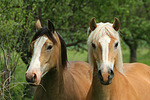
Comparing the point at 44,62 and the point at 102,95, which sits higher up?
the point at 44,62

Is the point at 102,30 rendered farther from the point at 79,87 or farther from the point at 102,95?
the point at 79,87

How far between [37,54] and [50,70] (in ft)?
1.56

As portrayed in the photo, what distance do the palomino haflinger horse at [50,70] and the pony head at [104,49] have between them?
1.47 ft

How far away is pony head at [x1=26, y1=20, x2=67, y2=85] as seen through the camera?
3.35m

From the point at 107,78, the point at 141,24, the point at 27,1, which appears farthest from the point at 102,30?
the point at 141,24

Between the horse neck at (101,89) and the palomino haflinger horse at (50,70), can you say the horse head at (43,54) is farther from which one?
the horse neck at (101,89)

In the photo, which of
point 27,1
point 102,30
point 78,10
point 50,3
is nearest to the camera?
point 102,30

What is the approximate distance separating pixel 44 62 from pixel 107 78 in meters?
1.05

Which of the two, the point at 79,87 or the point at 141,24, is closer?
the point at 79,87

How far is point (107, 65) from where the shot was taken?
3.13 meters

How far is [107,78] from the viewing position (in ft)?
10.1

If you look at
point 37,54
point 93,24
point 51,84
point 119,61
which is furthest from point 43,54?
point 119,61

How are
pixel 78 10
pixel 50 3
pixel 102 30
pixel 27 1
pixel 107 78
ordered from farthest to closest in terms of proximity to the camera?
pixel 78 10 < pixel 50 3 < pixel 27 1 < pixel 102 30 < pixel 107 78

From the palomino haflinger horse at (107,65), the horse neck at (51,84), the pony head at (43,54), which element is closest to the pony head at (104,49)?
the palomino haflinger horse at (107,65)
